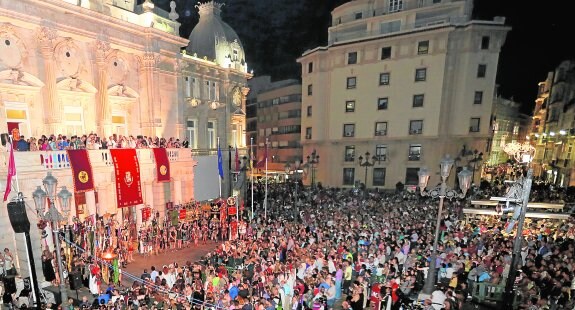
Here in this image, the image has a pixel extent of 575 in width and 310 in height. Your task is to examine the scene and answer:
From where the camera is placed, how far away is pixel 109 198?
1914 cm

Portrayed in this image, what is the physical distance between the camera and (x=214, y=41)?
29234 mm

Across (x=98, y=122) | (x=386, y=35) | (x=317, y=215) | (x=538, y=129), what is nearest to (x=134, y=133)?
(x=98, y=122)

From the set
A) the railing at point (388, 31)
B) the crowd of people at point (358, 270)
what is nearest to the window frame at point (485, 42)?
the railing at point (388, 31)

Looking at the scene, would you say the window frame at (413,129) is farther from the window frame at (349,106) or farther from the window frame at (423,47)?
the window frame at (423,47)

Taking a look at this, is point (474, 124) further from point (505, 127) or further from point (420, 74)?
point (505, 127)

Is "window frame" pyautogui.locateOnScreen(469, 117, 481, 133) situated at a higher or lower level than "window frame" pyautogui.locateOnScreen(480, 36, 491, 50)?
lower

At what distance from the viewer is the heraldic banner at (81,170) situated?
49.9ft

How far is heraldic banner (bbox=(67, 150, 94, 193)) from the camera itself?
15.2 meters

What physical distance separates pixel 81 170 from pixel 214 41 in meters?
18.3

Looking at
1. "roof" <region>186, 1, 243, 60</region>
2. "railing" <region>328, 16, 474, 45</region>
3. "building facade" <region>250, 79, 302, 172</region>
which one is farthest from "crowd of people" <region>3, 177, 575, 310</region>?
"building facade" <region>250, 79, 302, 172</region>

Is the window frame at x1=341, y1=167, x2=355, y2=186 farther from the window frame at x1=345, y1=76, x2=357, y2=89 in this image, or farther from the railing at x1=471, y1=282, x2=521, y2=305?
the railing at x1=471, y1=282, x2=521, y2=305

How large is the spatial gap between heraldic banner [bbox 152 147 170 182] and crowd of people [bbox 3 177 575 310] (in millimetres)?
6778

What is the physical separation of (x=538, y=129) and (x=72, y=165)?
75.3 metres

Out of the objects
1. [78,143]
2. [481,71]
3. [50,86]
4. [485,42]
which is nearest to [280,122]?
[481,71]
